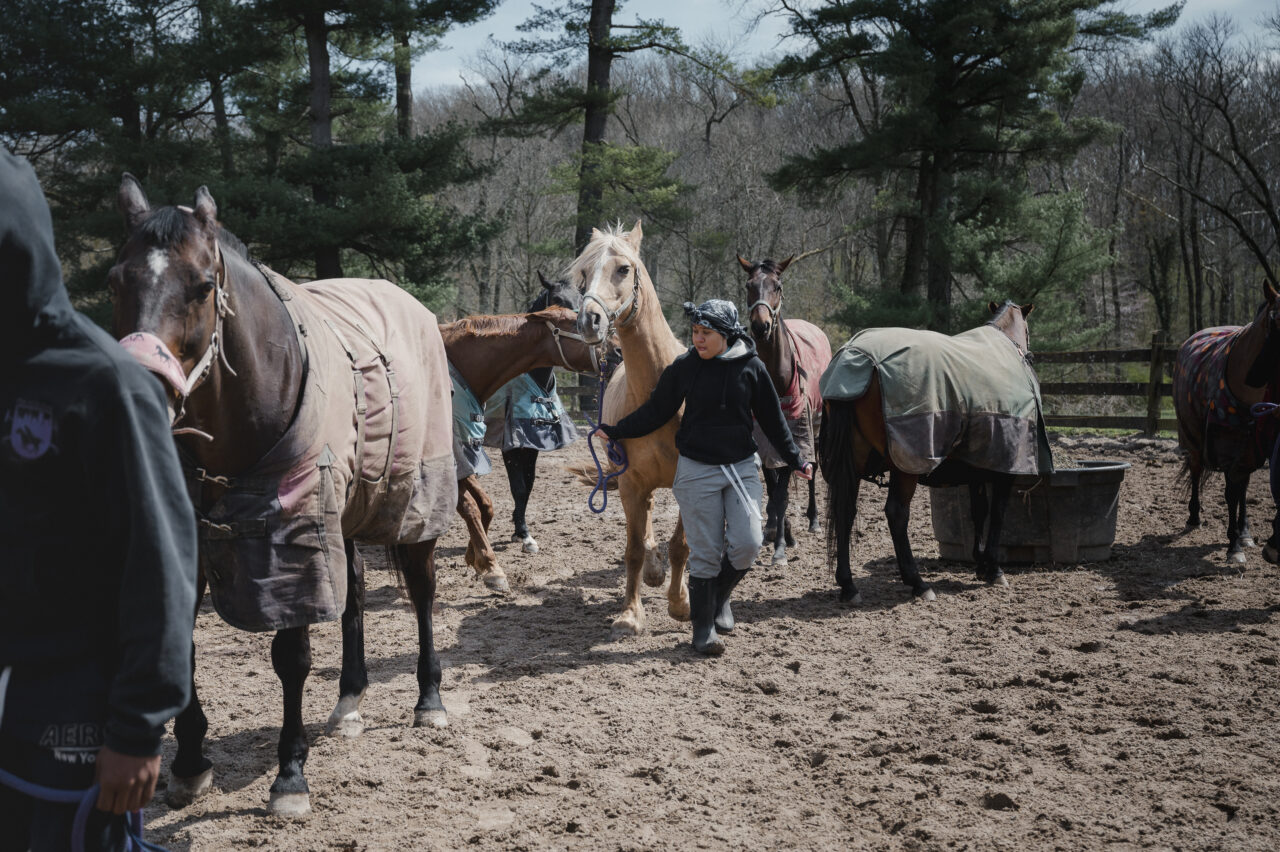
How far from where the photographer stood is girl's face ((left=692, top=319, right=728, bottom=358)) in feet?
16.6

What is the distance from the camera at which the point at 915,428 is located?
605 centimetres

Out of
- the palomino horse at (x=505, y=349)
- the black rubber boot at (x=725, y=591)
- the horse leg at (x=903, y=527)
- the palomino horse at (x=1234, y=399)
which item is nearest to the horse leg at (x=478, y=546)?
the palomino horse at (x=505, y=349)

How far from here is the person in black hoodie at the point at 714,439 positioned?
5.05m

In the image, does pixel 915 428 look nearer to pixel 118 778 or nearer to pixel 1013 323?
pixel 1013 323

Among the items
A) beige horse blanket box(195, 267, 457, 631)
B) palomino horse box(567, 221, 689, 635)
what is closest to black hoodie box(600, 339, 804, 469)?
palomino horse box(567, 221, 689, 635)

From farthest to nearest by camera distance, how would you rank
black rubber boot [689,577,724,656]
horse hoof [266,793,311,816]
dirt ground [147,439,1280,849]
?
black rubber boot [689,577,724,656] < horse hoof [266,793,311,816] < dirt ground [147,439,1280,849]

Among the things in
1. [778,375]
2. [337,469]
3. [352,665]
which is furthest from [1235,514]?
[337,469]

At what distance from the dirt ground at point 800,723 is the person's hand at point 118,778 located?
5.59 ft

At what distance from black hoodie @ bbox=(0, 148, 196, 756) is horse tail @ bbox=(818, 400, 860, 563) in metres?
4.95

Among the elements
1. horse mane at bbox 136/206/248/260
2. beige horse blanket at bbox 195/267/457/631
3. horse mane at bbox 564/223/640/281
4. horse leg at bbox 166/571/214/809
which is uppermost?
horse mane at bbox 564/223/640/281

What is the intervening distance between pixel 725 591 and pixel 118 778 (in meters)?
4.10

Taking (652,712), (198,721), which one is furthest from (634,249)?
(198,721)

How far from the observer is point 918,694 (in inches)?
176

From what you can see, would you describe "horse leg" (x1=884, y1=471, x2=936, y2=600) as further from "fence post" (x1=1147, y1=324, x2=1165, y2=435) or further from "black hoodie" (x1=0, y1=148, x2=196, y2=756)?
"fence post" (x1=1147, y1=324, x2=1165, y2=435)
